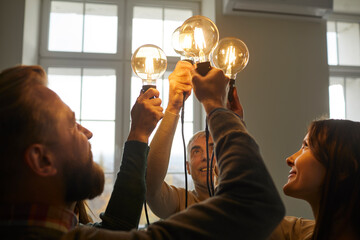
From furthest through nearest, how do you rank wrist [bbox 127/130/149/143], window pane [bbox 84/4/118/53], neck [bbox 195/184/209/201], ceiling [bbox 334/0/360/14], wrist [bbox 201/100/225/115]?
ceiling [bbox 334/0/360/14] < window pane [bbox 84/4/118/53] < neck [bbox 195/184/209/201] < wrist [bbox 127/130/149/143] < wrist [bbox 201/100/225/115]

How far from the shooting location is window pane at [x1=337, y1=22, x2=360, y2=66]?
306cm

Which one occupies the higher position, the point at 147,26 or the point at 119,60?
the point at 147,26

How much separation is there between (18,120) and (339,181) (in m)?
0.89

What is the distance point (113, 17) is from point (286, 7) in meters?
1.45

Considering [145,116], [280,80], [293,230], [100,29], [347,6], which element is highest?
[347,6]

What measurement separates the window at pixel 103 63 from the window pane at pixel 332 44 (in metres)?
1.45

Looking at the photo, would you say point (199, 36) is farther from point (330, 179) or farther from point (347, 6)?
point (347, 6)

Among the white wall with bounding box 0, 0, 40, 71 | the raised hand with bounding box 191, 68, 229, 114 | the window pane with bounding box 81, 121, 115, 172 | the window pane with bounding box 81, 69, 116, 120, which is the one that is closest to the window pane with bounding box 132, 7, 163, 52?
the window pane with bounding box 81, 69, 116, 120

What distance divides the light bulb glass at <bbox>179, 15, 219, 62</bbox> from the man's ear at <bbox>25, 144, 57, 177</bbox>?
0.51m

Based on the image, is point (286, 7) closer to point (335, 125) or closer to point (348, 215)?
point (335, 125)

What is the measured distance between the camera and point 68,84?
263 centimetres

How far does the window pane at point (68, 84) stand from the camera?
2607mm

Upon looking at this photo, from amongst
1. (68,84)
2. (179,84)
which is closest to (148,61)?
(179,84)

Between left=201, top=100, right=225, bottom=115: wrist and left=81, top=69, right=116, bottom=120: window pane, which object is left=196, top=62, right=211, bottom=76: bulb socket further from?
left=81, top=69, right=116, bottom=120: window pane
